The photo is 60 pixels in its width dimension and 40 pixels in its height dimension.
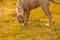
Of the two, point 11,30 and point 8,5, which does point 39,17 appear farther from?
point 8,5

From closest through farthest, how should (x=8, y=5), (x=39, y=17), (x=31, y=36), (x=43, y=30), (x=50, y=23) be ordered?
1. (x=31, y=36)
2. (x=43, y=30)
3. (x=50, y=23)
4. (x=39, y=17)
5. (x=8, y=5)

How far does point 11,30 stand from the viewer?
701 centimetres

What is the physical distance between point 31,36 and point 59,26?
1.33 meters

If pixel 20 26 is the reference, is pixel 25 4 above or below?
above

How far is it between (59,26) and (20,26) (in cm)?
136

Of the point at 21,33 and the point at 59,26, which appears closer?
the point at 21,33

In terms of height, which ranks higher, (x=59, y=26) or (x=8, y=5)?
(x=8, y=5)

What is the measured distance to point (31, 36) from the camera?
6441 millimetres

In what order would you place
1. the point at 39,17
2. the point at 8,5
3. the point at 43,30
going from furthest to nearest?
the point at 8,5, the point at 39,17, the point at 43,30

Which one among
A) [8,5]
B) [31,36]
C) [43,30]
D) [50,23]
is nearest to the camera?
[31,36]

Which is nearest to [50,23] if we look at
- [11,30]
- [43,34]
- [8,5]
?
[43,34]

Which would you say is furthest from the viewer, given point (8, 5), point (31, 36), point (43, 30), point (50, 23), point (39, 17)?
point (8, 5)

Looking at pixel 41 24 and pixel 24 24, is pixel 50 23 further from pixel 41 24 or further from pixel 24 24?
pixel 24 24


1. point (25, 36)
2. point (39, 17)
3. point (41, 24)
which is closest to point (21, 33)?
point (25, 36)
